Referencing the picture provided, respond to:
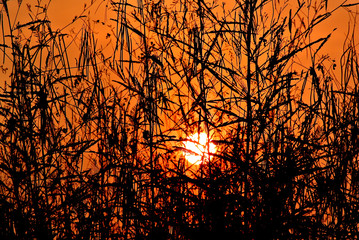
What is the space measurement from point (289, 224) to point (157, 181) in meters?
0.63

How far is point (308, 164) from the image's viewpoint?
200 cm

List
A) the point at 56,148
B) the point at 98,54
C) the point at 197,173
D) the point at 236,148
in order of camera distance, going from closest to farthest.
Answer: the point at 236,148 → the point at 197,173 → the point at 56,148 → the point at 98,54

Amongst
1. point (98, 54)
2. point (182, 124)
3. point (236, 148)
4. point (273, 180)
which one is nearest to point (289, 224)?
point (273, 180)

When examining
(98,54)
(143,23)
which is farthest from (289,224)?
(98,54)

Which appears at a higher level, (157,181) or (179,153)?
(179,153)

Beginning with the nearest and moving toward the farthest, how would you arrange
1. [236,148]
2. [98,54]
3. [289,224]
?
[289,224] < [236,148] < [98,54]

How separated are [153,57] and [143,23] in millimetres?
198

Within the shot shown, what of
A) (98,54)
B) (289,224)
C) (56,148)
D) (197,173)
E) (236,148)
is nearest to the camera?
(289,224)

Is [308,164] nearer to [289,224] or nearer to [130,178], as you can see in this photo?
[289,224]

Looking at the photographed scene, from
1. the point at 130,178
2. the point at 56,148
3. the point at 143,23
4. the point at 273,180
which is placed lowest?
the point at 273,180

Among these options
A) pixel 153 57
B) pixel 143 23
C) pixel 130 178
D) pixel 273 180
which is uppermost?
pixel 143 23

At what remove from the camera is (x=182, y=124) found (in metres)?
2.38

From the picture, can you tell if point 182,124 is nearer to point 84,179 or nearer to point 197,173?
point 197,173

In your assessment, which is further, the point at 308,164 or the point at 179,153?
the point at 179,153
